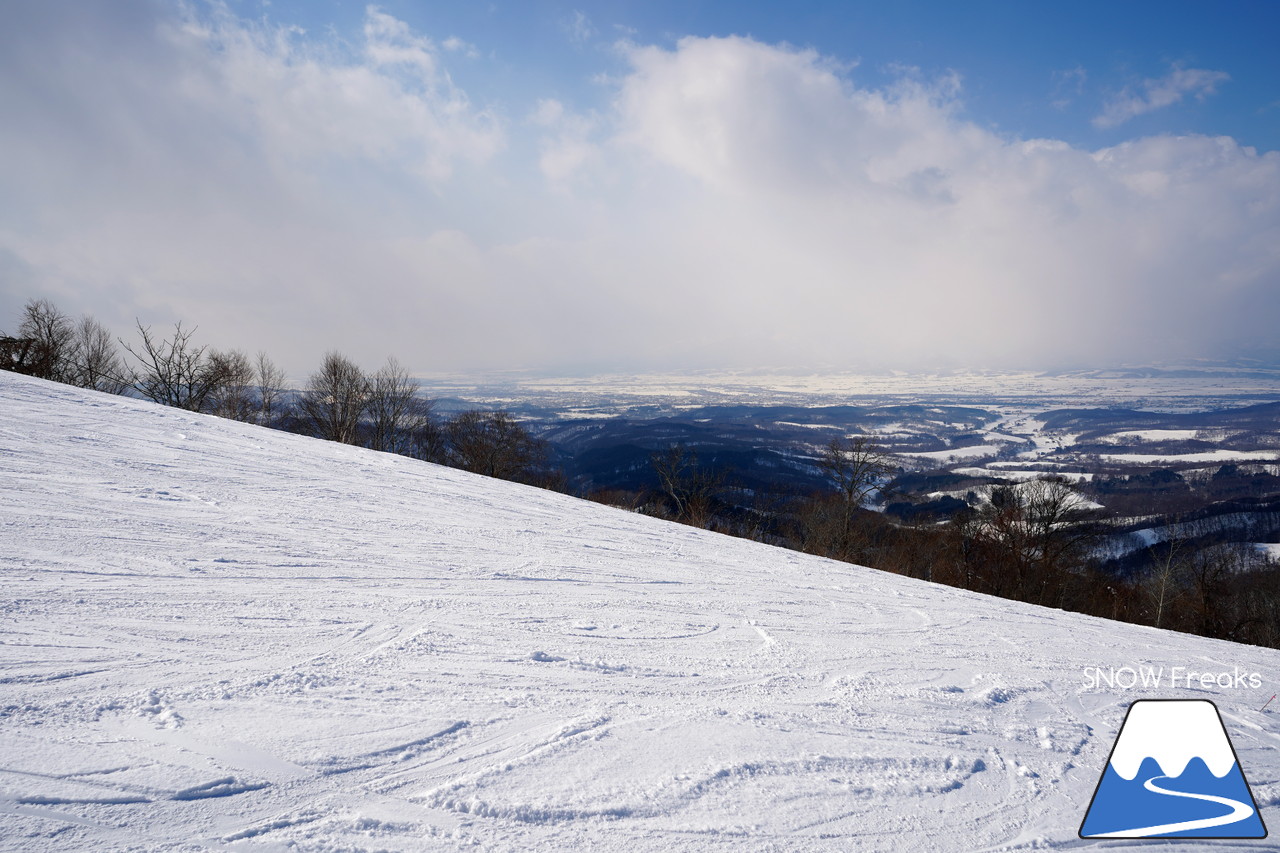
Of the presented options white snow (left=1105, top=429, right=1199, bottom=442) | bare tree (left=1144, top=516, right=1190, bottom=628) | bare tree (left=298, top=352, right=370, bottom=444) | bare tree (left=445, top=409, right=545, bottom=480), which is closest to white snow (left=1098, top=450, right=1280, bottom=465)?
white snow (left=1105, top=429, right=1199, bottom=442)

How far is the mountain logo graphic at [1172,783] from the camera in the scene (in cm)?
228

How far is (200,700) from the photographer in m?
2.55

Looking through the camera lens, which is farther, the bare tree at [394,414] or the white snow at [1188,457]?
the white snow at [1188,457]

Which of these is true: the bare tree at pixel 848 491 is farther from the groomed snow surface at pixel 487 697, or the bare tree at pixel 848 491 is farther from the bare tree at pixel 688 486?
the groomed snow surface at pixel 487 697

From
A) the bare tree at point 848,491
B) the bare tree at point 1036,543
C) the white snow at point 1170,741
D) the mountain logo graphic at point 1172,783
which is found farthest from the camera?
the bare tree at point 1036,543

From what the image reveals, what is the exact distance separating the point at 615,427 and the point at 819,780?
8712 cm

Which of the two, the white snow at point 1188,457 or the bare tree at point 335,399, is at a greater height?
the bare tree at point 335,399

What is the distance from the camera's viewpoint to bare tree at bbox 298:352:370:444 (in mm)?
30156

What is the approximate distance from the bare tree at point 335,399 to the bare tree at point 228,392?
2887mm

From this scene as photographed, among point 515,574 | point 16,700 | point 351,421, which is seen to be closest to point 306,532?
point 515,574

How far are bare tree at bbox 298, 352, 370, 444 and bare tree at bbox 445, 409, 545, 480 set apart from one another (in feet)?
19.1

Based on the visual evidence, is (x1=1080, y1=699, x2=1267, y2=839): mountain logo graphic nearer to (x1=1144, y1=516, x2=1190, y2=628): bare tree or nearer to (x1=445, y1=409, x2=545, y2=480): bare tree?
(x1=1144, y1=516, x2=1190, y2=628): bare tree

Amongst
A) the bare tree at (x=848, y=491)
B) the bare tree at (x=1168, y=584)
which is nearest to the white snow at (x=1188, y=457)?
the bare tree at (x=1168, y=584)

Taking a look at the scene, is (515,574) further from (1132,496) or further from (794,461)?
(1132,496)
